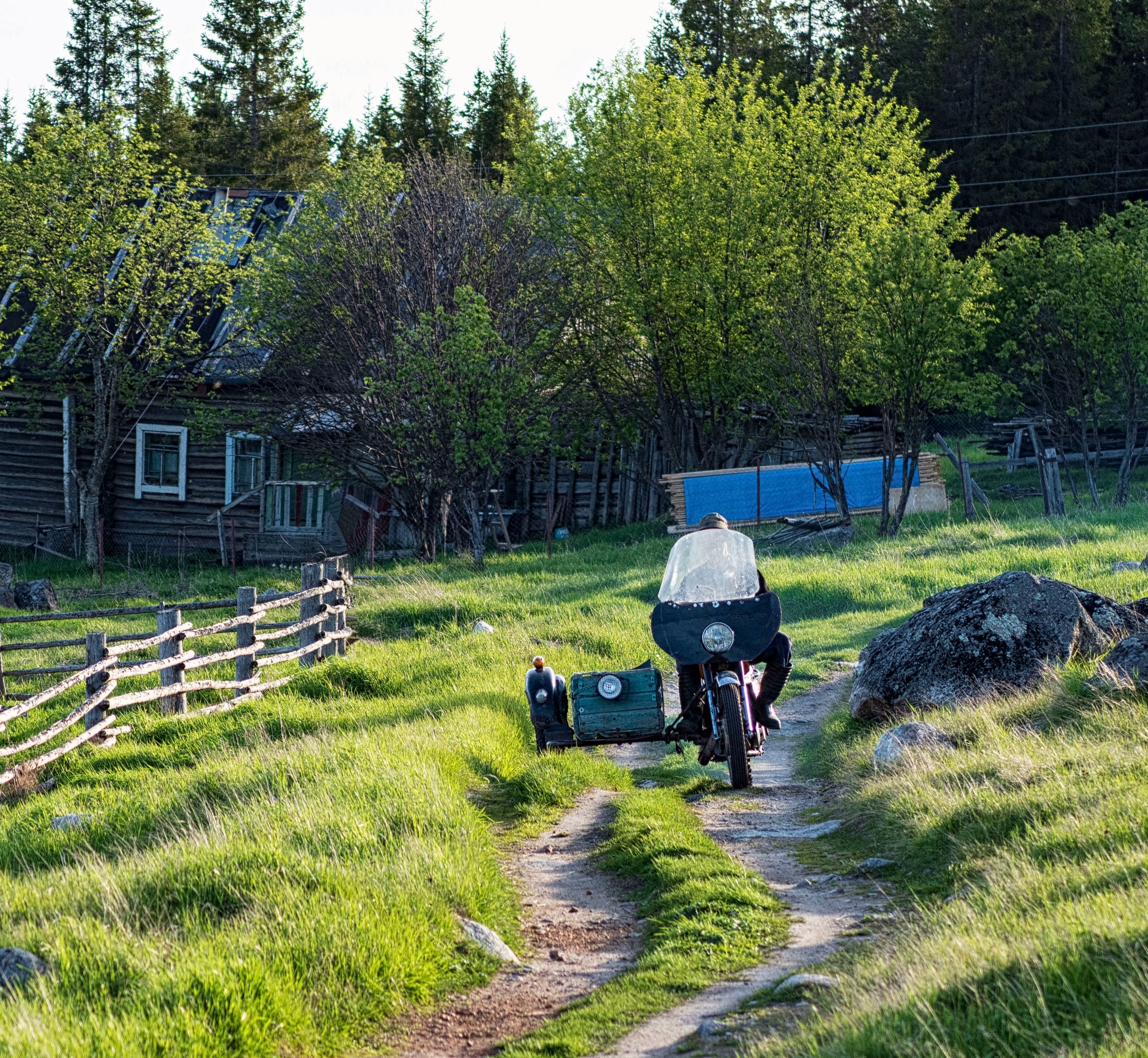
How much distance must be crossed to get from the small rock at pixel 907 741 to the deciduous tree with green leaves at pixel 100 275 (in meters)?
23.9

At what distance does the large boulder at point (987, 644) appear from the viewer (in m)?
10.5

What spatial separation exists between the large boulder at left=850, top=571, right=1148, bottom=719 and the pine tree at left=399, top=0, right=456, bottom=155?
2100 inches

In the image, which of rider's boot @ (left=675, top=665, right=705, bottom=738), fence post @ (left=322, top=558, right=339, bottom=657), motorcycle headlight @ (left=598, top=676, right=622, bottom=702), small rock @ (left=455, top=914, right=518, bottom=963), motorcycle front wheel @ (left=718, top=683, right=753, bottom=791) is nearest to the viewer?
small rock @ (left=455, top=914, right=518, bottom=963)

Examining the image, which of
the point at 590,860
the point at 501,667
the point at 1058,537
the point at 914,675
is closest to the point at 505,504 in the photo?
the point at 1058,537

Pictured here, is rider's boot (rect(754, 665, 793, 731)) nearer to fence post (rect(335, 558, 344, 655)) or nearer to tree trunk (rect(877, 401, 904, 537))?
fence post (rect(335, 558, 344, 655))

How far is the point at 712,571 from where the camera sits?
9.09m

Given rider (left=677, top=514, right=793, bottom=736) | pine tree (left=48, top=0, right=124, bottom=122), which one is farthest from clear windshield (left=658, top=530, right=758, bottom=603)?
pine tree (left=48, top=0, right=124, bottom=122)

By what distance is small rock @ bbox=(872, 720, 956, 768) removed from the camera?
8.72 m

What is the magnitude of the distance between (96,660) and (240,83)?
1930 inches

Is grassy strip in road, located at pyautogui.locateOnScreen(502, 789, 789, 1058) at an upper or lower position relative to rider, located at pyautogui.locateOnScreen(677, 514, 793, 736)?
lower

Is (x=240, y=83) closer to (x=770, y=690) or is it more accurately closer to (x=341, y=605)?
(x=341, y=605)

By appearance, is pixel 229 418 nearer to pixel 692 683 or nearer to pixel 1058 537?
pixel 1058 537

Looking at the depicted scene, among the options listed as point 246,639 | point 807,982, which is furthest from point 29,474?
point 807,982

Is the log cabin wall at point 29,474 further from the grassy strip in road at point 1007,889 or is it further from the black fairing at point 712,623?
the grassy strip in road at point 1007,889
